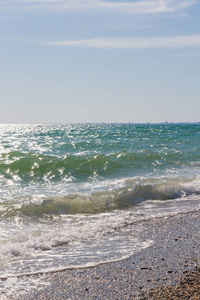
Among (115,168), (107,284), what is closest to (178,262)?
(107,284)

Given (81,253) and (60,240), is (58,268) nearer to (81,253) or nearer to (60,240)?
(81,253)

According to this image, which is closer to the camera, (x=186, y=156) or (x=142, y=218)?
(x=142, y=218)

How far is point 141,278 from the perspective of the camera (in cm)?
380

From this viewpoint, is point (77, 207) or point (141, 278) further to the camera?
point (77, 207)

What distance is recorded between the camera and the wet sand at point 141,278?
3436 millimetres

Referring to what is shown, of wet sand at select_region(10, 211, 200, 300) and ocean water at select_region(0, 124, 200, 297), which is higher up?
wet sand at select_region(10, 211, 200, 300)

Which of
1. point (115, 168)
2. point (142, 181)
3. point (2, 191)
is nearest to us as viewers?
point (2, 191)

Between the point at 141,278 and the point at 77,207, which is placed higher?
the point at 141,278

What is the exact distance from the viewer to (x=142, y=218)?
6949 mm

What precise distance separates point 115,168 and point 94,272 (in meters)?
10.3

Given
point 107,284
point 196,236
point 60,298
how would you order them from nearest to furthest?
point 60,298
point 107,284
point 196,236

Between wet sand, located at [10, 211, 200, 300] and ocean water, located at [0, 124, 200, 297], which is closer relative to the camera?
wet sand, located at [10, 211, 200, 300]

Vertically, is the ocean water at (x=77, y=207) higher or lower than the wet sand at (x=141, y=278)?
lower

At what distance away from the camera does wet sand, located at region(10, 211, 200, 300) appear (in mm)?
3436
